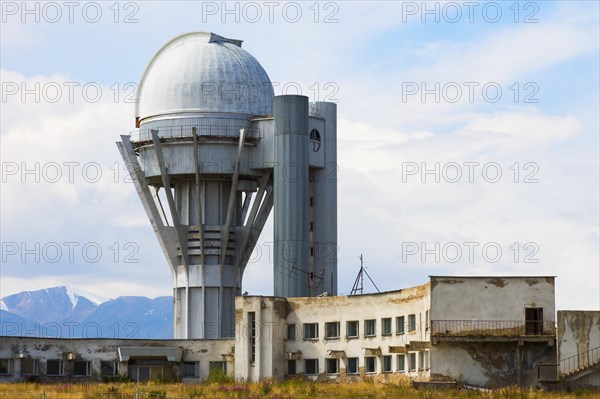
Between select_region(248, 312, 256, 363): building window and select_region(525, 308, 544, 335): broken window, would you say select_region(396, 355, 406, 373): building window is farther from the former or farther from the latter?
select_region(248, 312, 256, 363): building window

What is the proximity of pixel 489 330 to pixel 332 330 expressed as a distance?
45.0 feet

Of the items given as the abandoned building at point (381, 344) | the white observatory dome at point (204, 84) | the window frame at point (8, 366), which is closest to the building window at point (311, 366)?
the abandoned building at point (381, 344)

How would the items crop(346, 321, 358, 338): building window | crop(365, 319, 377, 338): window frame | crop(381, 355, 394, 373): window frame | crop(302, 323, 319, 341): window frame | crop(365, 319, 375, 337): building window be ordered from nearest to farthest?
1. crop(381, 355, 394, 373): window frame
2. crop(365, 319, 377, 338): window frame
3. crop(365, 319, 375, 337): building window
4. crop(346, 321, 358, 338): building window
5. crop(302, 323, 319, 341): window frame

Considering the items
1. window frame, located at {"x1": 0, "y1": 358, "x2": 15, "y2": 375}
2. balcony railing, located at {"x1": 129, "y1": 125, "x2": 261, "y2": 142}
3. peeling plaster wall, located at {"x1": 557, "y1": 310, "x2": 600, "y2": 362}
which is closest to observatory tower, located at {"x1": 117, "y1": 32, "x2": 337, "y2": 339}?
balcony railing, located at {"x1": 129, "y1": 125, "x2": 261, "y2": 142}

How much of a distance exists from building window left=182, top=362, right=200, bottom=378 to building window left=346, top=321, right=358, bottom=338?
35.0 ft

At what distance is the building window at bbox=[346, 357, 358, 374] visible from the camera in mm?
79812

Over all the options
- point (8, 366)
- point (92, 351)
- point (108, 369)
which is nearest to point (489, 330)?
point (108, 369)

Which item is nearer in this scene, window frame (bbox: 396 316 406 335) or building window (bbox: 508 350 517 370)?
building window (bbox: 508 350 517 370)

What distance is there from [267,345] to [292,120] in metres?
17.1

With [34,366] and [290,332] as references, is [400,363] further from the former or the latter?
[34,366]

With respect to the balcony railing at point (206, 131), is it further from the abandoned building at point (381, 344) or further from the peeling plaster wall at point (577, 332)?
the peeling plaster wall at point (577, 332)

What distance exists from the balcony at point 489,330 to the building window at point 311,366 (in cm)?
1323

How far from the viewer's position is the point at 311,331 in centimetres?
8269

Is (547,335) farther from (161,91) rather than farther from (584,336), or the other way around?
(161,91)
